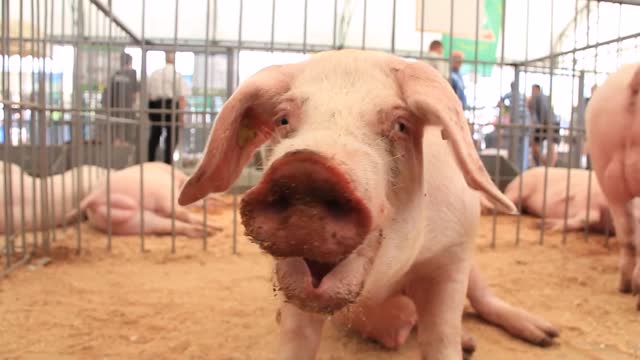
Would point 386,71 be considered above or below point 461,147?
above

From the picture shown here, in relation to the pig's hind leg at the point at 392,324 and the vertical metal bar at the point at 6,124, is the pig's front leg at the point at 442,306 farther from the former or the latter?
the vertical metal bar at the point at 6,124

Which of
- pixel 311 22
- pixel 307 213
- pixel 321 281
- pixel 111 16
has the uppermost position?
pixel 311 22

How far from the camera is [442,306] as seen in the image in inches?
73.7

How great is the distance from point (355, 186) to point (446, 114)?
41cm

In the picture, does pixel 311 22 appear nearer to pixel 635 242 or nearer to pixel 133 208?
pixel 133 208

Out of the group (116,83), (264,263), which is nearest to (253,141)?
(264,263)

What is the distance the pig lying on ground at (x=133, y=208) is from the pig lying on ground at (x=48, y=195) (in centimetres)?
12

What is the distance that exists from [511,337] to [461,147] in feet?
4.52

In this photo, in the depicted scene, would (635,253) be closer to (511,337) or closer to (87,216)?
(511,337)

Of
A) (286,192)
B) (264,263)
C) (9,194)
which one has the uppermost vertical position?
(286,192)

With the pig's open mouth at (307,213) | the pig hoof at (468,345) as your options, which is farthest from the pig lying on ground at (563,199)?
the pig's open mouth at (307,213)

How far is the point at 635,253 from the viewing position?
3232mm

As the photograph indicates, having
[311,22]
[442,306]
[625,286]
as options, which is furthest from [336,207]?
[311,22]

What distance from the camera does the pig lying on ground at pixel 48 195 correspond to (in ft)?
13.1
